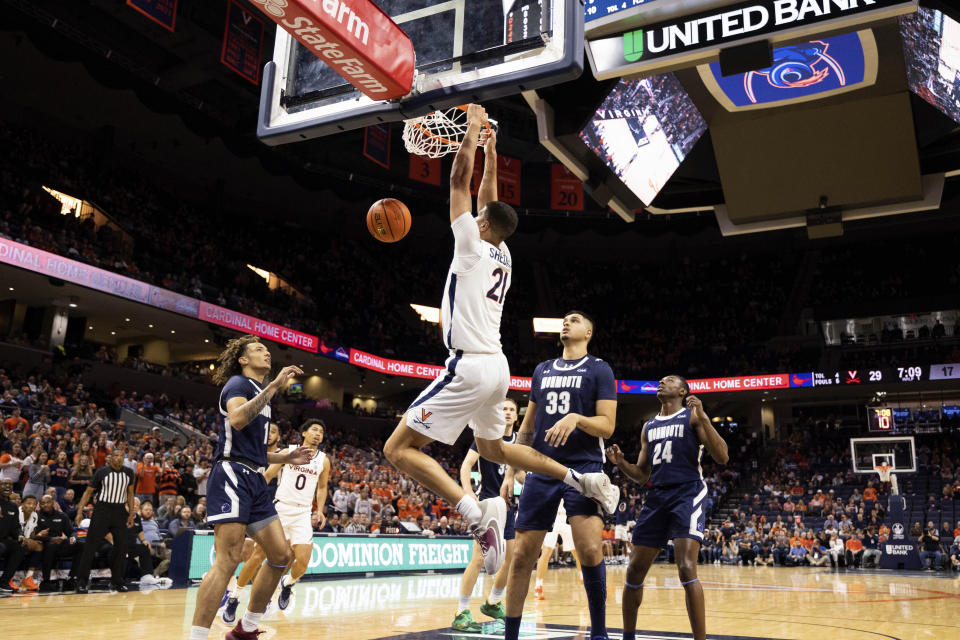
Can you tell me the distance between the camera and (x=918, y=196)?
620 centimetres

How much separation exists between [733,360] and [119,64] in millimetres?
25809

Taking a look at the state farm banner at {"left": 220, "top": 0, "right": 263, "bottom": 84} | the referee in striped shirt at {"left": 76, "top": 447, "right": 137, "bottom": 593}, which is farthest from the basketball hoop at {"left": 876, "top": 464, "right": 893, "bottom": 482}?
the referee in striped shirt at {"left": 76, "top": 447, "right": 137, "bottom": 593}

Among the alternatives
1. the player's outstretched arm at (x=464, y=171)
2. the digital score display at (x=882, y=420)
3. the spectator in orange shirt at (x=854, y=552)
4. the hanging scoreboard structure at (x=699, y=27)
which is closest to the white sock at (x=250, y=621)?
the player's outstretched arm at (x=464, y=171)

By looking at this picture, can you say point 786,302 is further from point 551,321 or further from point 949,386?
point 551,321

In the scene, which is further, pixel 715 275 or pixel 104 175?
pixel 715 275

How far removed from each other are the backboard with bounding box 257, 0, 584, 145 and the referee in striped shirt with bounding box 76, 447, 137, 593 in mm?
6828

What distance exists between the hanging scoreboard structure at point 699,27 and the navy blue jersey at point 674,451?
246 centimetres

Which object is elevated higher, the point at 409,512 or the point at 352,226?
the point at 352,226

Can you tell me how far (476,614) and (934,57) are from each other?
6.60 meters

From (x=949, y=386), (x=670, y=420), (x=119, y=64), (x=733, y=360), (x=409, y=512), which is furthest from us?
(x=733, y=360)

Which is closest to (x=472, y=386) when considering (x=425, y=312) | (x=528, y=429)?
(x=528, y=429)

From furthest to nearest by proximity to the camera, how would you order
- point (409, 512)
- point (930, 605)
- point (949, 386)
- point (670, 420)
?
point (949, 386) < point (409, 512) < point (930, 605) < point (670, 420)

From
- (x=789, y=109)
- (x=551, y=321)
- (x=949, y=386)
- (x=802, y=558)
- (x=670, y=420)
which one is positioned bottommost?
(x=802, y=558)

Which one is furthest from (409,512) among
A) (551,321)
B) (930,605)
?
(551,321)
